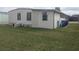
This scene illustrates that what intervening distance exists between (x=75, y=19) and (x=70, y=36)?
1054 mm

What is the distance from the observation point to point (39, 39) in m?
8.19

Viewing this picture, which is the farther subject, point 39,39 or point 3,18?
point 39,39

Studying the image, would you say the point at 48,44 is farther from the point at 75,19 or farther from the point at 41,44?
the point at 75,19

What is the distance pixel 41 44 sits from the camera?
7.88 meters

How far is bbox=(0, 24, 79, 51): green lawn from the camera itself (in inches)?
302

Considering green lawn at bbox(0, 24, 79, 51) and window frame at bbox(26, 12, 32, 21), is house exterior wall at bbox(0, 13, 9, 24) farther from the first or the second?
window frame at bbox(26, 12, 32, 21)

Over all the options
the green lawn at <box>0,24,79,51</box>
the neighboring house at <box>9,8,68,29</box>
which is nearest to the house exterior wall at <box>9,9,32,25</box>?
the neighboring house at <box>9,8,68,29</box>

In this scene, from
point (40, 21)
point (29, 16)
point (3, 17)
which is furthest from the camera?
point (40, 21)

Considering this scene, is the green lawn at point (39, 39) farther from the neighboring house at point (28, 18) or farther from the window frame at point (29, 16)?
the window frame at point (29, 16)

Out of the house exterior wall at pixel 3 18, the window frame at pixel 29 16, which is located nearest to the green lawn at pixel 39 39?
the house exterior wall at pixel 3 18

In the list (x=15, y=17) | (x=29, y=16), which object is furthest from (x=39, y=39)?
(x=15, y=17)

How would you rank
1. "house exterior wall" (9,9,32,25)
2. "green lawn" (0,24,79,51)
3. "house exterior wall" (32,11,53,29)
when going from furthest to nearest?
→ "house exterior wall" (32,11,53,29), "house exterior wall" (9,9,32,25), "green lawn" (0,24,79,51)

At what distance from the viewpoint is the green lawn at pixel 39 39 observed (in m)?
7.68

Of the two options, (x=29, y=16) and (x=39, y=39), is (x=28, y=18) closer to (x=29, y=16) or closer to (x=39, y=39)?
(x=29, y=16)
